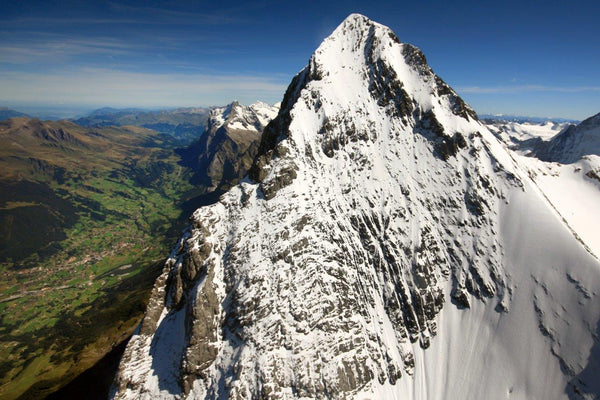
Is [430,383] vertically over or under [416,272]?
under

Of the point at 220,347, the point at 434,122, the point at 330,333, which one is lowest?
the point at 220,347

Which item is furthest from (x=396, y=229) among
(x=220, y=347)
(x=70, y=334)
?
(x=70, y=334)

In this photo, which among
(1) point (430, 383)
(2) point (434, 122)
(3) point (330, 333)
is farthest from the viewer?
(2) point (434, 122)

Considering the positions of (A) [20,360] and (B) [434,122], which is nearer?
(B) [434,122]

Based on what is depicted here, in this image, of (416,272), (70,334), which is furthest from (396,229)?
(70,334)

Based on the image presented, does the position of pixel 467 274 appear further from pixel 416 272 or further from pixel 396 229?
pixel 396 229

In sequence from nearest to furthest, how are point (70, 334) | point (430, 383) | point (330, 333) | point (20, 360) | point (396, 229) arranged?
1. point (330, 333)
2. point (430, 383)
3. point (396, 229)
4. point (20, 360)
5. point (70, 334)

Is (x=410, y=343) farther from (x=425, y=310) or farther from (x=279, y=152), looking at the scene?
(x=279, y=152)
